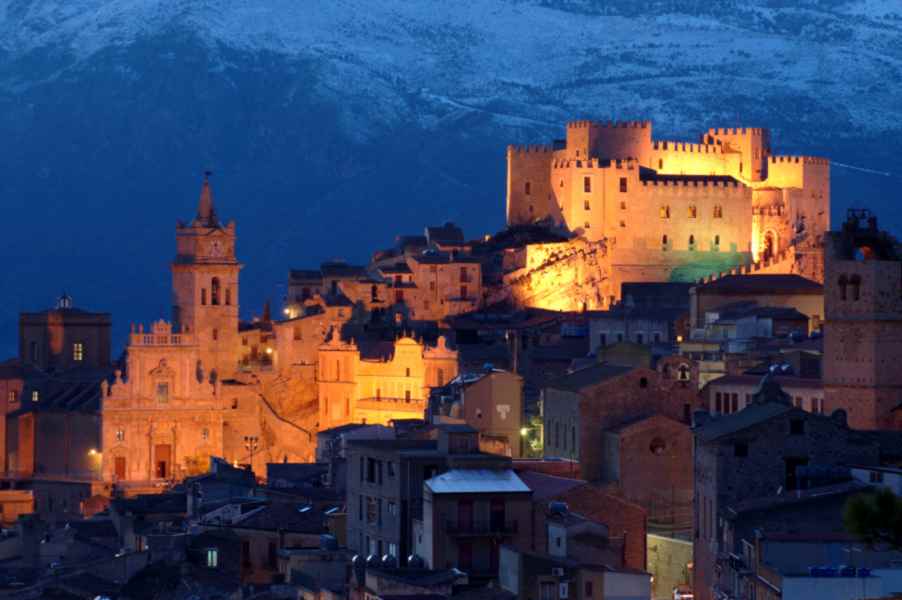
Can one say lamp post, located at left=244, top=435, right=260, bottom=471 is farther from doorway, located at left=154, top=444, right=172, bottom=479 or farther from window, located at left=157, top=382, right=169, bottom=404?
window, located at left=157, top=382, right=169, bottom=404

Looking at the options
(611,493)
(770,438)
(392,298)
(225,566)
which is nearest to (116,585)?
(225,566)

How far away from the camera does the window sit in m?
124

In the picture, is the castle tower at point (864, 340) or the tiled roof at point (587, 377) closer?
the castle tower at point (864, 340)

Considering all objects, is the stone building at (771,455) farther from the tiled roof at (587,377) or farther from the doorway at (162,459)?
the doorway at (162,459)

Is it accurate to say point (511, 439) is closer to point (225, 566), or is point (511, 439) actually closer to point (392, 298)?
point (225, 566)

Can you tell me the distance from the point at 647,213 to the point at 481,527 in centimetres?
8234

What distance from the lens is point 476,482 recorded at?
68812 mm

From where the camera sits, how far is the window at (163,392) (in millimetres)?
123625

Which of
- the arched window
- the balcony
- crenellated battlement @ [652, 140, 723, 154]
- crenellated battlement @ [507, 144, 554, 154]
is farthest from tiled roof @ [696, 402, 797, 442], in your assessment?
crenellated battlement @ [652, 140, 723, 154]

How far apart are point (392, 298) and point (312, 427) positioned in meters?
14.6

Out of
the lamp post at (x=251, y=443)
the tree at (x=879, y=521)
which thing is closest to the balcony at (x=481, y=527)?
the tree at (x=879, y=521)

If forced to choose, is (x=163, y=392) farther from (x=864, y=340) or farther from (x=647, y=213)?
(x=864, y=340)

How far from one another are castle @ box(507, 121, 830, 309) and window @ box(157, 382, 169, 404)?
79.1 feet

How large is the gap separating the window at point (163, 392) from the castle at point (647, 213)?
79.1 ft
